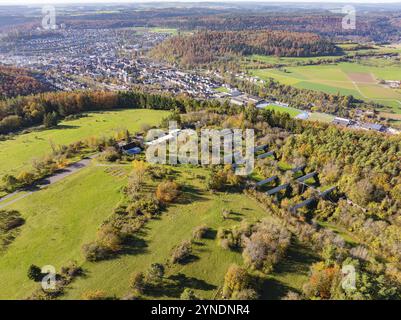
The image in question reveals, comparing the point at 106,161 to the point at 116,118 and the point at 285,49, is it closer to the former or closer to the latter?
the point at 116,118

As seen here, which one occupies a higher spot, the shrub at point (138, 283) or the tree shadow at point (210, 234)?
the tree shadow at point (210, 234)

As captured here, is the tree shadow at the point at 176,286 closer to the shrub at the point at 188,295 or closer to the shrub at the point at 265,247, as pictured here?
the shrub at the point at 188,295

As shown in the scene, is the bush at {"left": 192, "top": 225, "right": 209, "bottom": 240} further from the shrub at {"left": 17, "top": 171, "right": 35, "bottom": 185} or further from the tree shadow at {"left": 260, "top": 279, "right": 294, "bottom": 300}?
the shrub at {"left": 17, "top": 171, "right": 35, "bottom": 185}

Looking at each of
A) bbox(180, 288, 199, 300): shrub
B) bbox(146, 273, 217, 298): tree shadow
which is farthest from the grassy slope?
bbox(180, 288, 199, 300): shrub

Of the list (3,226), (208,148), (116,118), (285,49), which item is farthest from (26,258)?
(285,49)

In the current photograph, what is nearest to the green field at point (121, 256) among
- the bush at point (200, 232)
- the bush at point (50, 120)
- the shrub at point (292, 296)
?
the shrub at point (292, 296)

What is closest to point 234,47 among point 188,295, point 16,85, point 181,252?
point 16,85
